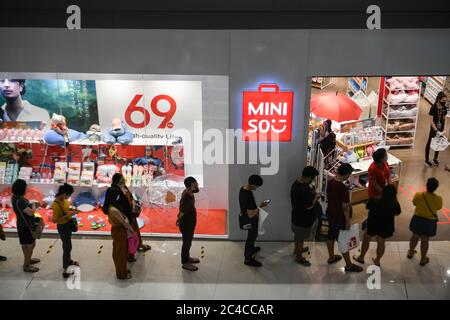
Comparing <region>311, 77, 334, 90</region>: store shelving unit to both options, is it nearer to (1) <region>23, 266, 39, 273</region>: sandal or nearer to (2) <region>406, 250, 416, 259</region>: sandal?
(2) <region>406, 250, 416, 259</region>: sandal

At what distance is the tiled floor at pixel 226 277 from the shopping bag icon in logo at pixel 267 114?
1702 mm

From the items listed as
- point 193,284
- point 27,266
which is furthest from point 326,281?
point 27,266

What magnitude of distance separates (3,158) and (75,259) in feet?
7.39

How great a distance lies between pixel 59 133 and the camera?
830 cm

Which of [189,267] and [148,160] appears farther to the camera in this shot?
[148,160]

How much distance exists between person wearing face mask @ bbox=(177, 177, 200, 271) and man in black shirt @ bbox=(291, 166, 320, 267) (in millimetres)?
1311

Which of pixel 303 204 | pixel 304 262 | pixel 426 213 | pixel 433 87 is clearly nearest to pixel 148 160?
pixel 303 204

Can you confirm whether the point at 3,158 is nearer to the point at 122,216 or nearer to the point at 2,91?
the point at 2,91

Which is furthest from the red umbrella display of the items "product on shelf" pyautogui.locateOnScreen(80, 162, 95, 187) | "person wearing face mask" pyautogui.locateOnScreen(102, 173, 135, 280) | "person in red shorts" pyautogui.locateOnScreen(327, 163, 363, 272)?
"product on shelf" pyautogui.locateOnScreen(80, 162, 95, 187)

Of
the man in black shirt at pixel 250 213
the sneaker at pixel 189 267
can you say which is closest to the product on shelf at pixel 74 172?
the sneaker at pixel 189 267

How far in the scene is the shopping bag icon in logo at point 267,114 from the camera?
24.1 ft

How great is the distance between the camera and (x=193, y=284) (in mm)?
7090

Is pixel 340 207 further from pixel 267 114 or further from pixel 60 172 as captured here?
pixel 60 172

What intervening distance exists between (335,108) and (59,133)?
14.3 feet
